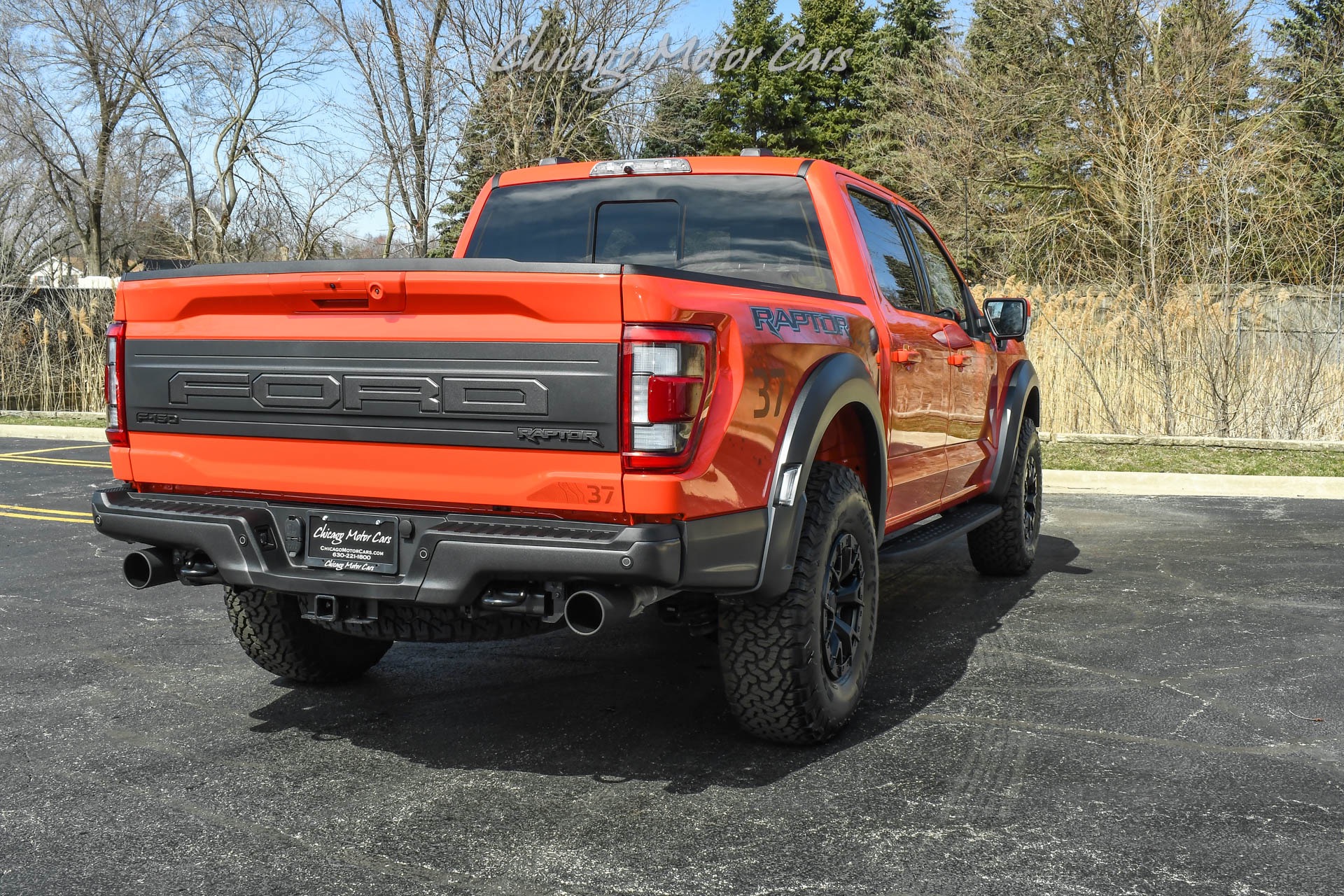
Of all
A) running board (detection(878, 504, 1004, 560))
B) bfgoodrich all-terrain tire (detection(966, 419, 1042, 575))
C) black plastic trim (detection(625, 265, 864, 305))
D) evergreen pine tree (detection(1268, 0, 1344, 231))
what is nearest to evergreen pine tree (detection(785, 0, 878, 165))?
evergreen pine tree (detection(1268, 0, 1344, 231))

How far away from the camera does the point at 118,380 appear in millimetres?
3896

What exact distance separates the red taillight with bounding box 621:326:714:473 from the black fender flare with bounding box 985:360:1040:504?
147 inches

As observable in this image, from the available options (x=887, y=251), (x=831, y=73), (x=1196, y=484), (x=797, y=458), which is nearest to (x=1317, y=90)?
(x=1196, y=484)

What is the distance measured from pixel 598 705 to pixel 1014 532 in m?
3.30

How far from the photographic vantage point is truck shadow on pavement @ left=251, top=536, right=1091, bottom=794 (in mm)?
3900

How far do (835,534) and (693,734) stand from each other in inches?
34.1

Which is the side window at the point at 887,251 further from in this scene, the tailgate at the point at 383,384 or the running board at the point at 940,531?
the tailgate at the point at 383,384

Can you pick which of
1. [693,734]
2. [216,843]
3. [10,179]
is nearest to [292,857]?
[216,843]

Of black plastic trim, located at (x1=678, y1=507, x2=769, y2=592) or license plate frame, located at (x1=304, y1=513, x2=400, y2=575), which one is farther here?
license plate frame, located at (x1=304, y1=513, x2=400, y2=575)

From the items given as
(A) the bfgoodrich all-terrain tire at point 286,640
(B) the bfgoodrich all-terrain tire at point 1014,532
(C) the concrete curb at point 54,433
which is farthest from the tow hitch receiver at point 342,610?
(C) the concrete curb at point 54,433

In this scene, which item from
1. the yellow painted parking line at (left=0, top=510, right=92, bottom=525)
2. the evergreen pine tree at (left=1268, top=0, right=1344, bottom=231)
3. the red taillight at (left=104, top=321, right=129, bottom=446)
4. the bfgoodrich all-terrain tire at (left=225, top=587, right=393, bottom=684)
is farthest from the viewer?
the evergreen pine tree at (left=1268, top=0, right=1344, bottom=231)

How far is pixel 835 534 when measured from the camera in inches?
160

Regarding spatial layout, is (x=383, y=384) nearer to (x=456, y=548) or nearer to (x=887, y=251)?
(x=456, y=548)

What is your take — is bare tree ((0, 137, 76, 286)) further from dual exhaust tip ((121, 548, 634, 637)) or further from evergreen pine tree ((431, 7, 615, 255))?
dual exhaust tip ((121, 548, 634, 637))
